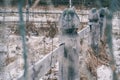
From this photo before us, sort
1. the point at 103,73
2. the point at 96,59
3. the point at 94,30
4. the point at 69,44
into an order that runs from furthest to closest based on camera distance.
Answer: the point at 94,30 → the point at 103,73 → the point at 96,59 → the point at 69,44

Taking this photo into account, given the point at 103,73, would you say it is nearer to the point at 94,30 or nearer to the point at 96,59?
the point at 96,59

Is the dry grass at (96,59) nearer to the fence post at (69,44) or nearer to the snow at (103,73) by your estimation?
the snow at (103,73)

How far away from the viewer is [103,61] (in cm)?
439

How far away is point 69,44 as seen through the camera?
2275mm

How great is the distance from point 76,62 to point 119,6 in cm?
103

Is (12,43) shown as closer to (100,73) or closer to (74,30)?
(100,73)

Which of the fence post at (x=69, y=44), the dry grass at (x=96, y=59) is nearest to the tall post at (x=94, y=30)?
the dry grass at (x=96, y=59)

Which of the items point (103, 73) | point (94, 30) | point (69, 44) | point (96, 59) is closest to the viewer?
point (69, 44)

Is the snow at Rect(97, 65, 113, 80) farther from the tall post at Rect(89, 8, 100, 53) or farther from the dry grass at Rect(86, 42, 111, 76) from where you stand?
the tall post at Rect(89, 8, 100, 53)

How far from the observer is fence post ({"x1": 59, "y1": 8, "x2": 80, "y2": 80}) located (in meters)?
2.17

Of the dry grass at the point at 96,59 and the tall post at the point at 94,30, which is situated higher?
the tall post at the point at 94,30

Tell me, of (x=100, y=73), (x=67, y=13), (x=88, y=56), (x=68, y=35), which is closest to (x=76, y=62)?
(x=68, y=35)

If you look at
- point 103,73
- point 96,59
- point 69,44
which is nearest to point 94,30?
point 103,73

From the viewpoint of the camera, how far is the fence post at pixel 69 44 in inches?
85.3
